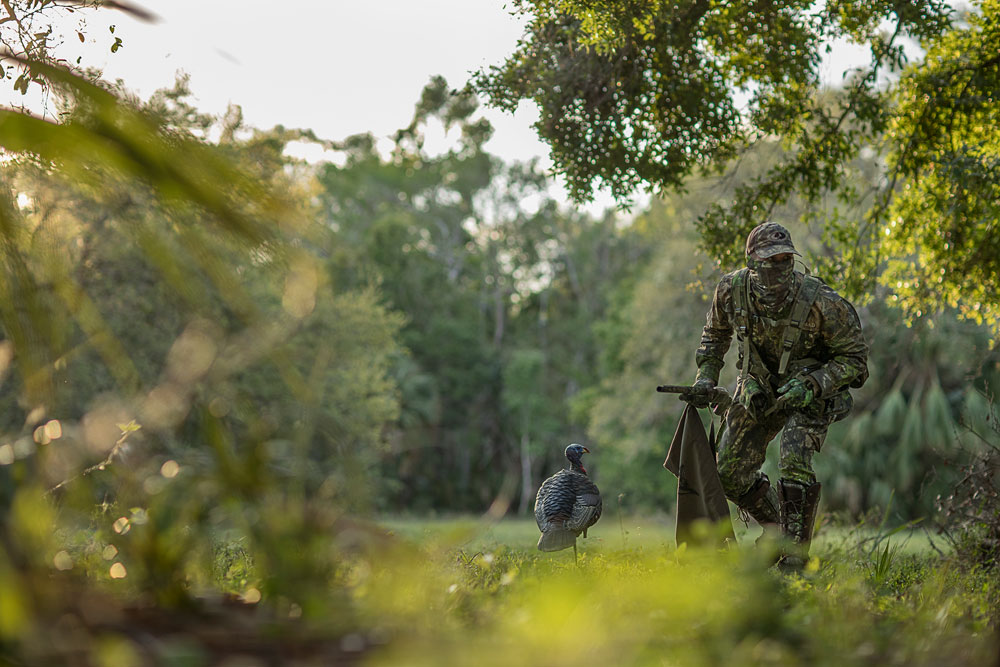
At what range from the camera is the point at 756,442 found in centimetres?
736

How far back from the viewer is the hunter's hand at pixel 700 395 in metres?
7.09

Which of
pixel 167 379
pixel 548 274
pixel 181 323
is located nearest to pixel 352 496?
pixel 167 379

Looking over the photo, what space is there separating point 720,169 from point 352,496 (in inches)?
362

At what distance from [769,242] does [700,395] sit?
3.85 feet

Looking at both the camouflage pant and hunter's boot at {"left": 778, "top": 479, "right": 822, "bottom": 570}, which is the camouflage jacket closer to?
the camouflage pant

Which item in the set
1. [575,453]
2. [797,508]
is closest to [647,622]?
[797,508]

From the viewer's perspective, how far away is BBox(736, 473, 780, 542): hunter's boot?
7.44 meters

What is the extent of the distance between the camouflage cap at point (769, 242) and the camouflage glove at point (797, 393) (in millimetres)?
902

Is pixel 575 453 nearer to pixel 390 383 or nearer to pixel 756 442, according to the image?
pixel 756 442

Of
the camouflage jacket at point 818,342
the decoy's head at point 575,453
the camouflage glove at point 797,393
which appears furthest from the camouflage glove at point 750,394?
the decoy's head at point 575,453

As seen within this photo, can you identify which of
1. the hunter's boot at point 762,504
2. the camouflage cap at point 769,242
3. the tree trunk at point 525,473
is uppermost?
the camouflage cap at point 769,242

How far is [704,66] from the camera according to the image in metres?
10.1

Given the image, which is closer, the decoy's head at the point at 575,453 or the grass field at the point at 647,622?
the grass field at the point at 647,622

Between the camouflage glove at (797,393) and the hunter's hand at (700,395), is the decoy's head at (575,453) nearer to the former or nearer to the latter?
the hunter's hand at (700,395)
